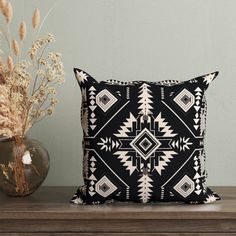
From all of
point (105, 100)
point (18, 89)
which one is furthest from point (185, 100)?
point (18, 89)

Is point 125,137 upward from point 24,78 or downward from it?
downward

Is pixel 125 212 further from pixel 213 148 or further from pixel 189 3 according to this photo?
pixel 189 3

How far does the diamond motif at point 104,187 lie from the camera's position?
5.83 feet

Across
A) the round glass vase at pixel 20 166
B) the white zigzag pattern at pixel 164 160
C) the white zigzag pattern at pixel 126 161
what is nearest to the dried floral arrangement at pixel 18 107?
the round glass vase at pixel 20 166

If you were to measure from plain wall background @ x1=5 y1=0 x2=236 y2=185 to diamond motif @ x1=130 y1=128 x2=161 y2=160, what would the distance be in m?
0.47

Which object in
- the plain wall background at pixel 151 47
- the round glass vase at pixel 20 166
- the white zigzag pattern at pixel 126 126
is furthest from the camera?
the plain wall background at pixel 151 47

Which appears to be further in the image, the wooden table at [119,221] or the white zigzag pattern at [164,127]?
the white zigzag pattern at [164,127]

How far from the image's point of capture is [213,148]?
221 centimetres

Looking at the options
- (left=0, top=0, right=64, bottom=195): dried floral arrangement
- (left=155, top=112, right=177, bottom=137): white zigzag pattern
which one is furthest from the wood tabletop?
(left=155, top=112, right=177, bottom=137): white zigzag pattern

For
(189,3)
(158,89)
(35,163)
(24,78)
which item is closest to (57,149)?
(35,163)

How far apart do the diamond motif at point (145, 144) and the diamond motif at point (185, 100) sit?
0.46 feet

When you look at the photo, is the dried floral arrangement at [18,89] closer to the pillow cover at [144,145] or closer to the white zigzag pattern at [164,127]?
the pillow cover at [144,145]

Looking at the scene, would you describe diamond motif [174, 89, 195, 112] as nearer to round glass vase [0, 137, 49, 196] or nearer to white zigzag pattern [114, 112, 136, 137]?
white zigzag pattern [114, 112, 136, 137]

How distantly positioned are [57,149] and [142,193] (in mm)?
570
